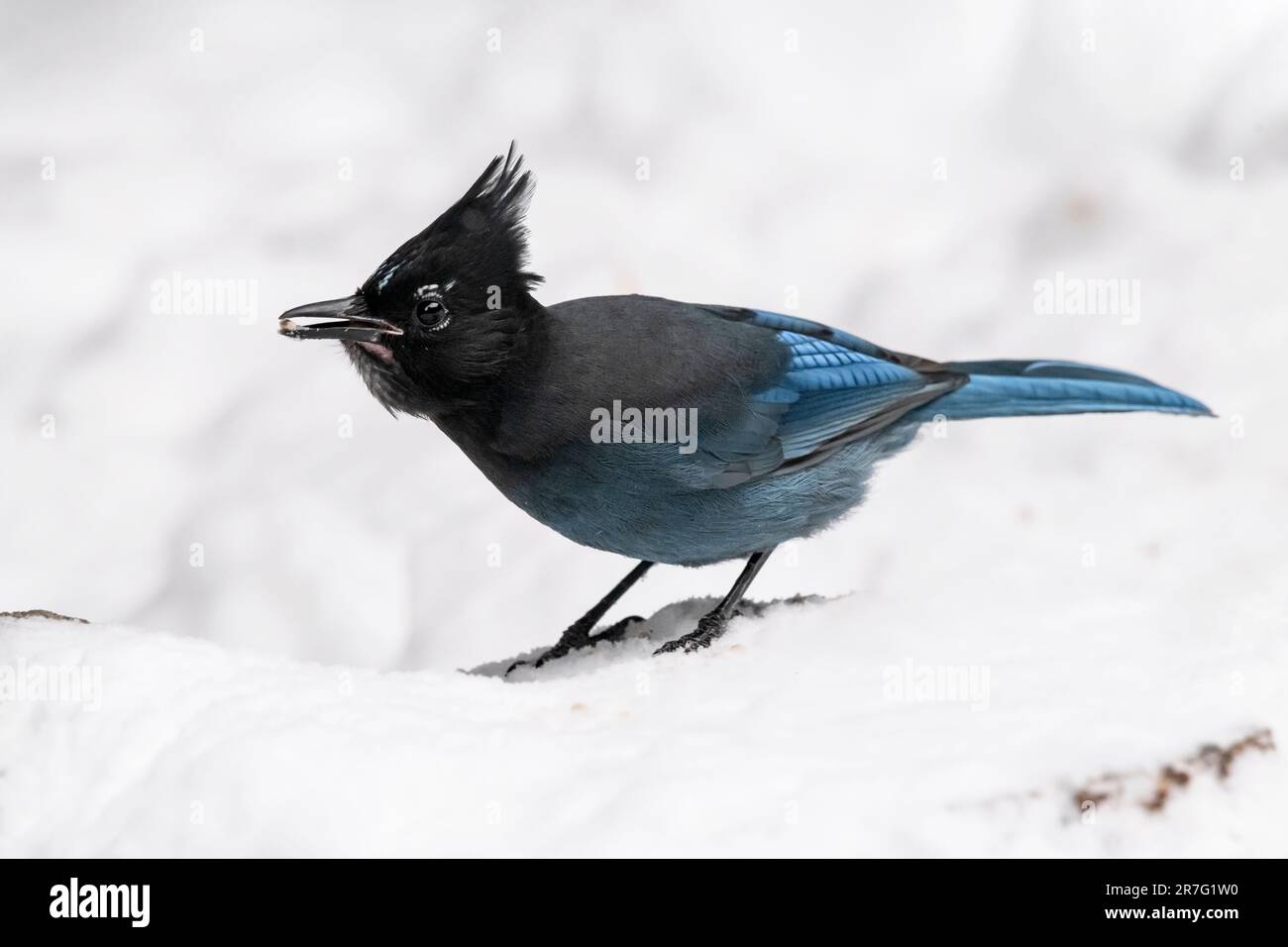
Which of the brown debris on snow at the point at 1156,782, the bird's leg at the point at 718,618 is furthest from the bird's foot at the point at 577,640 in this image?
the brown debris on snow at the point at 1156,782

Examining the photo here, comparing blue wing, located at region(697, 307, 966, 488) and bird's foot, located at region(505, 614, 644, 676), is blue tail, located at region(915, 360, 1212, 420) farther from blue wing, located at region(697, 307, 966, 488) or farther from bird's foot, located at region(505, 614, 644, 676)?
bird's foot, located at region(505, 614, 644, 676)

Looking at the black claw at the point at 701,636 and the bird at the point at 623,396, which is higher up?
the bird at the point at 623,396

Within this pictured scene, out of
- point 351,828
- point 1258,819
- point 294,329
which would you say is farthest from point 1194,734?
point 294,329

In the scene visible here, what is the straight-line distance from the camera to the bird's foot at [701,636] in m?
2.84

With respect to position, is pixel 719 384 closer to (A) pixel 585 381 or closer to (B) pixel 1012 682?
(A) pixel 585 381

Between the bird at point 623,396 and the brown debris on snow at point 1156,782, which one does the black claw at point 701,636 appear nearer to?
the bird at point 623,396

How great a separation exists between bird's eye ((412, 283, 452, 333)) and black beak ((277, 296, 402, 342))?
1.8 inches

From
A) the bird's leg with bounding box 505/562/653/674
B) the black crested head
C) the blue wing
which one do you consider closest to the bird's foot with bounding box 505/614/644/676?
the bird's leg with bounding box 505/562/653/674

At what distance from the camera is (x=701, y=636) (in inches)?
113

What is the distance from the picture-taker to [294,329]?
2.69 metres

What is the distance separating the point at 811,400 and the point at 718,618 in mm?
465

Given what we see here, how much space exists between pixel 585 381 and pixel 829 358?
0.59 meters

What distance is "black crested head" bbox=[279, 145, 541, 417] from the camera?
2.70m

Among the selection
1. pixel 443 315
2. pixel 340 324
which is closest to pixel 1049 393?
pixel 443 315
